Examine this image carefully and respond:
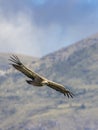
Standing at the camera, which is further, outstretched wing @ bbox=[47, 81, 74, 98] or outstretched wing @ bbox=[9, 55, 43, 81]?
outstretched wing @ bbox=[47, 81, 74, 98]

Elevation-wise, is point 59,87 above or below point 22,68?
below

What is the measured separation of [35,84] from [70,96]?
8.21 ft

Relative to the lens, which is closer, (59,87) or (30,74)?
(30,74)

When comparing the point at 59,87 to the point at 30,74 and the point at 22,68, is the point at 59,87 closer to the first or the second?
the point at 30,74

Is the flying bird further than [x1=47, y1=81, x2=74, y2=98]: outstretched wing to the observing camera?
No

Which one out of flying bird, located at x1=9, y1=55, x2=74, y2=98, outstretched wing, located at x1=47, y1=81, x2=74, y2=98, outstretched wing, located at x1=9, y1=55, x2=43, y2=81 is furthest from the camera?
outstretched wing, located at x1=47, y1=81, x2=74, y2=98

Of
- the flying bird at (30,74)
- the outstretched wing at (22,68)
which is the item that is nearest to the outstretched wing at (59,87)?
the flying bird at (30,74)

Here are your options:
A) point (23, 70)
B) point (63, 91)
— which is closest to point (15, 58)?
point (23, 70)

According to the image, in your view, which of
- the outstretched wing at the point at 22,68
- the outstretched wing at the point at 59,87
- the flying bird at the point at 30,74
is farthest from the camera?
the outstretched wing at the point at 59,87

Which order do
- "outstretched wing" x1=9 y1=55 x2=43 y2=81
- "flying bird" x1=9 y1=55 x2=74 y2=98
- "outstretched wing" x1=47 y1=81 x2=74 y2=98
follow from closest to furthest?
"flying bird" x1=9 y1=55 x2=74 y2=98 → "outstretched wing" x1=9 y1=55 x2=43 y2=81 → "outstretched wing" x1=47 y1=81 x2=74 y2=98

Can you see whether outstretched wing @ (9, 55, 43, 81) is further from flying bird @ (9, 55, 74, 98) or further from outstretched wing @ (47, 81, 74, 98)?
outstretched wing @ (47, 81, 74, 98)

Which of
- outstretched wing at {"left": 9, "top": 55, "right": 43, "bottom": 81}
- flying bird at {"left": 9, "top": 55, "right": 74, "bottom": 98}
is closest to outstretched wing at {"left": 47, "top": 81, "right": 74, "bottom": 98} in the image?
flying bird at {"left": 9, "top": 55, "right": 74, "bottom": 98}

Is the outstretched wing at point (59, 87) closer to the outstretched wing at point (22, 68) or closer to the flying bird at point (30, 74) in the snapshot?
the flying bird at point (30, 74)

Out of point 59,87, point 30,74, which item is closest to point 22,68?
point 30,74
